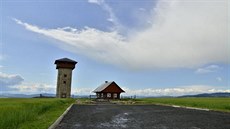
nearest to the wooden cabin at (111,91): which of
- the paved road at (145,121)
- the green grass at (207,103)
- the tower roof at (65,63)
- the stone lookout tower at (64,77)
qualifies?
the stone lookout tower at (64,77)

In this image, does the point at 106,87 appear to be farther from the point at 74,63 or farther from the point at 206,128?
the point at 206,128

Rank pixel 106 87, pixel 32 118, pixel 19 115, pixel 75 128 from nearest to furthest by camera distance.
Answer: pixel 75 128 → pixel 19 115 → pixel 32 118 → pixel 106 87

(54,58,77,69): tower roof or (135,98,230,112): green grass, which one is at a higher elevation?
(54,58,77,69): tower roof

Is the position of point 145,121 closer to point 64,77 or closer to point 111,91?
point 64,77

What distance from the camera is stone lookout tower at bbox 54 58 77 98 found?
201ft

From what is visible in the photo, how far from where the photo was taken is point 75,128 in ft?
42.9

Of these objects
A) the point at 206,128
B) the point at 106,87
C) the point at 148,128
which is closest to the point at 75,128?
the point at 148,128

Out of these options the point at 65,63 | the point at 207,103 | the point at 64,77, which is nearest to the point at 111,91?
the point at 64,77

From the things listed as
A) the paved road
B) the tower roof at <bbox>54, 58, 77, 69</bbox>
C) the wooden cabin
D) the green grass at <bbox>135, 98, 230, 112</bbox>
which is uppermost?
the tower roof at <bbox>54, 58, 77, 69</bbox>

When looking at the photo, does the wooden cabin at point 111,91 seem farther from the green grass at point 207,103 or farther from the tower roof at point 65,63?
the green grass at point 207,103

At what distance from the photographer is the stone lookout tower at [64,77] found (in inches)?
2409

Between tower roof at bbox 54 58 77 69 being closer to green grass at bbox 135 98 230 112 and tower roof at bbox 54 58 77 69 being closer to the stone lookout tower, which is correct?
the stone lookout tower

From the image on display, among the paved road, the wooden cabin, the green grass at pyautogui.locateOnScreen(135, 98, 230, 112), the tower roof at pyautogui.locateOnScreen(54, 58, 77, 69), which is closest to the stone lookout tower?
the tower roof at pyautogui.locateOnScreen(54, 58, 77, 69)

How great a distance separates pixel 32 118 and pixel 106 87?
53626mm
